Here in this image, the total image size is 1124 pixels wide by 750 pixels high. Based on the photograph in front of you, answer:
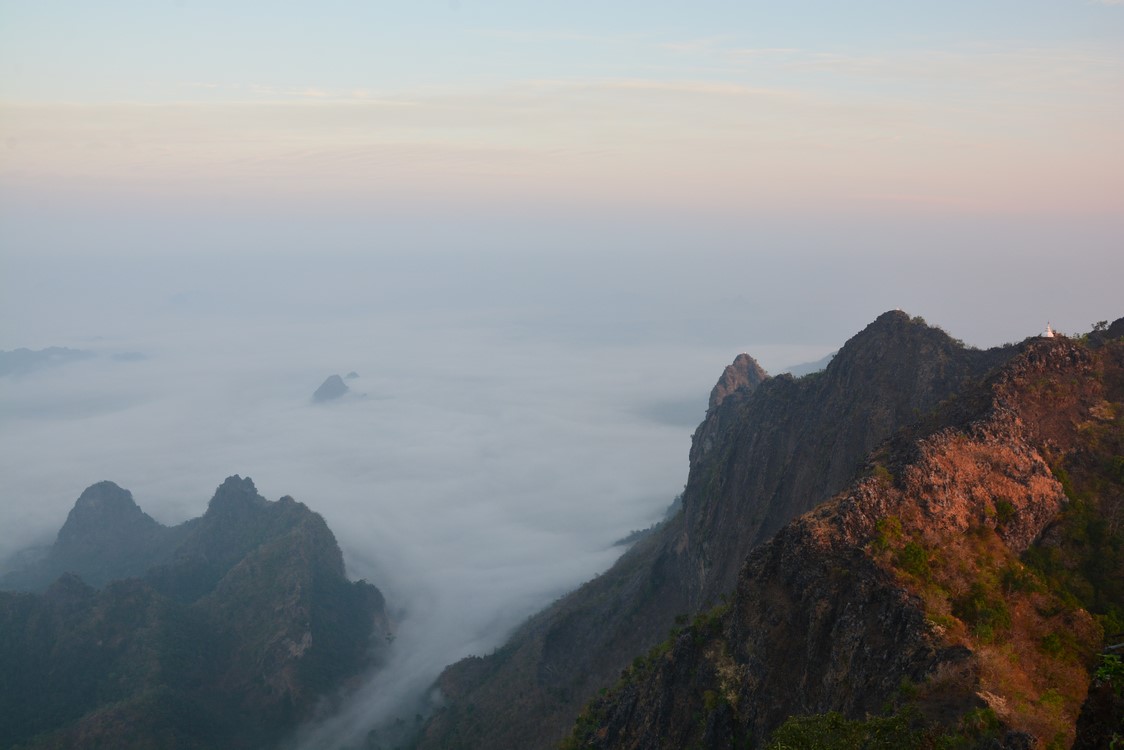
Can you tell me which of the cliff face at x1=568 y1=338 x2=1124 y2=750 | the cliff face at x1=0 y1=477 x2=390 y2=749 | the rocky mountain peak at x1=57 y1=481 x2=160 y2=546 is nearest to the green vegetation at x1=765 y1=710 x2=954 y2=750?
the cliff face at x1=568 y1=338 x2=1124 y2=750

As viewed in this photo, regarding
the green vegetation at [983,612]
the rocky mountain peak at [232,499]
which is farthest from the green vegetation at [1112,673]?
the rocky mountain peak at [232,499]

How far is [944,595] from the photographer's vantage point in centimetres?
2561

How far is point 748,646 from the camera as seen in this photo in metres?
30.7

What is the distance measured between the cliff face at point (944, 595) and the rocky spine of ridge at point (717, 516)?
33.6 ft

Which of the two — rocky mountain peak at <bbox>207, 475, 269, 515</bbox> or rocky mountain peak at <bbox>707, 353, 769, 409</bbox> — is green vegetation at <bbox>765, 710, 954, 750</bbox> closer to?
rocky mountain peak at <bbox>707, 353, 769, 409</bbox>

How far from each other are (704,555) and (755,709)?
3511 centimetres

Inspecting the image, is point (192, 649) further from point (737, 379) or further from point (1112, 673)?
point (1112, 673)

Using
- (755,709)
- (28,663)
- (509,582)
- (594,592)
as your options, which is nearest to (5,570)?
(28,663)

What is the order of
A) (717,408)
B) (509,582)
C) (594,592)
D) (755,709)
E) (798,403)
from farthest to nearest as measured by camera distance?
1. (509,582)
2. (717,408)
3. (594,592)
4. (798,403)
5. (755,709)

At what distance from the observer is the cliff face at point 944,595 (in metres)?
22.3

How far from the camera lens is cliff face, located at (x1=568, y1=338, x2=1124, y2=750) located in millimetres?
22344

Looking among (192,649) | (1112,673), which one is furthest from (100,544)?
(1112,673)

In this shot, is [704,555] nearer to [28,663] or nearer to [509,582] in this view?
[509,582]

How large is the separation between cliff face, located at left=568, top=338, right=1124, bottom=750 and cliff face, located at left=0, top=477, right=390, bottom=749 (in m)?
69.0
